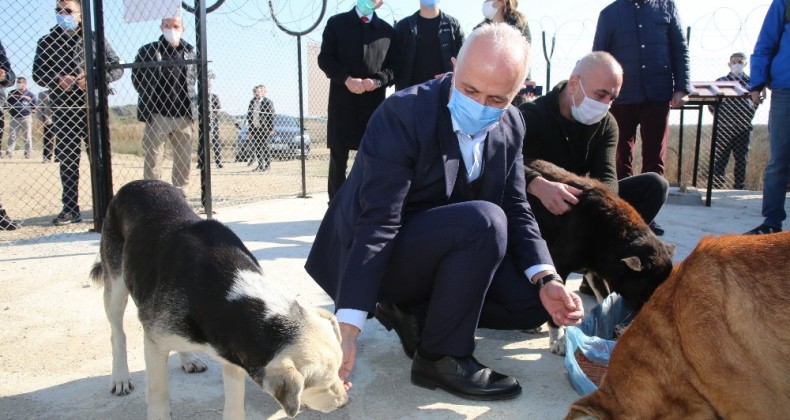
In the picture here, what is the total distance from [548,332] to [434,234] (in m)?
1.47

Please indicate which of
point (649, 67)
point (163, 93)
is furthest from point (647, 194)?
point (163, 93)

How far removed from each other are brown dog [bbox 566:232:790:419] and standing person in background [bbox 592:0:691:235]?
444cm

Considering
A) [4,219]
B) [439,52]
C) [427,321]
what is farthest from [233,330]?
[4,219]

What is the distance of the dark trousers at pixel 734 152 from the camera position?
10.6 meters

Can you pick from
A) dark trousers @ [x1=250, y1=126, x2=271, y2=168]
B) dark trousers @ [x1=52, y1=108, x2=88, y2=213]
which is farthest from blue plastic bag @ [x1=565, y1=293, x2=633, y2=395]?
dark trousers @ [x1=250, y1=126, x2=271, y2=168]

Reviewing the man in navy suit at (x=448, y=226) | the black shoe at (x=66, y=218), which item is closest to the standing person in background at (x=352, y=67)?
the black shoe at (x=66, y=218)

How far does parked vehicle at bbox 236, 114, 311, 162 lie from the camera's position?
53.2 feet

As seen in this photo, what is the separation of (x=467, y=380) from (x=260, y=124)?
43.1 feet

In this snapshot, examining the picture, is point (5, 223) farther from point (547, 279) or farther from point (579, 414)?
point (579, 414)

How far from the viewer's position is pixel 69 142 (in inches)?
254

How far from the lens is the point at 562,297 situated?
267cm

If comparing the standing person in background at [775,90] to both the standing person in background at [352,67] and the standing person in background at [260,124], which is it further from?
the standing person in background at [260,124]

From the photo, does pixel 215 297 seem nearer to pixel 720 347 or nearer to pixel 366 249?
pixel 366 249

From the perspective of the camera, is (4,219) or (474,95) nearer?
(474,95)
